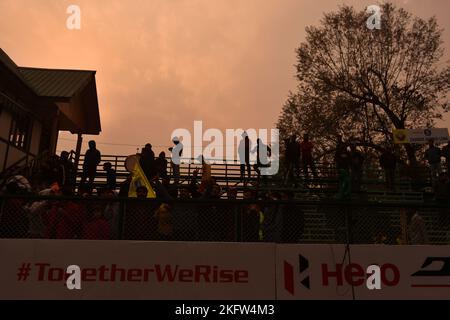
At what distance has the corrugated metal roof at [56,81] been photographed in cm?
1691

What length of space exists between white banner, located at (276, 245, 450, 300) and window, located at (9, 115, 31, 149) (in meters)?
12.6

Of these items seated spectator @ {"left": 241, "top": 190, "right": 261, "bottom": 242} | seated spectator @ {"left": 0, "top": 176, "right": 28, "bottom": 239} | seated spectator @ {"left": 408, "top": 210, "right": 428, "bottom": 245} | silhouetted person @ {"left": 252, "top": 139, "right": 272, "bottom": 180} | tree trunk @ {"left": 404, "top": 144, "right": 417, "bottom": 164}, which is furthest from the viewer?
tree trunk @ {"left": 404, "top": 144, "right": 417, "bottom": 164}

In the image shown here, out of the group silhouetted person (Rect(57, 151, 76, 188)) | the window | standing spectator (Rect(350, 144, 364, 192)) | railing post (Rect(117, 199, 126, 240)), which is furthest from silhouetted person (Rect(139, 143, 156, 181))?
standing spectator (Rect(350, 144, 364, 192))

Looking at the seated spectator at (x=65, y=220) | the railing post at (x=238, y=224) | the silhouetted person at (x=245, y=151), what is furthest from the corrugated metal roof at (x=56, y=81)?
the railing post at (x=238, y=224)

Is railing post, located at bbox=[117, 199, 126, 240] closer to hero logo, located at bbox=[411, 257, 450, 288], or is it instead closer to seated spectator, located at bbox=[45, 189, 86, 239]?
seated spectator, located at bbox=[45, 189, 86, 239]

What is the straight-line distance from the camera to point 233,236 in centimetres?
713

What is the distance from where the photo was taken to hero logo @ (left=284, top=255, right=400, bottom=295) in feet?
22.8

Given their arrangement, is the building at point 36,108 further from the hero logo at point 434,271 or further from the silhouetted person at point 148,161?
the hero logo at point 434,271

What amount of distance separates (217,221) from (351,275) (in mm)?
2421

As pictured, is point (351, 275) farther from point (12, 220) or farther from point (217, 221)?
point (12, 220)

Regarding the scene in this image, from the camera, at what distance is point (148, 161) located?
41.8 feet

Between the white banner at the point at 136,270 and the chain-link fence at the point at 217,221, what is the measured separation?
0.21m

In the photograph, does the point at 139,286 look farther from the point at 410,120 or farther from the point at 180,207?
the point at 410,120

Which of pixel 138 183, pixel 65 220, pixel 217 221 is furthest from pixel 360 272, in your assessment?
pixel 65 220
